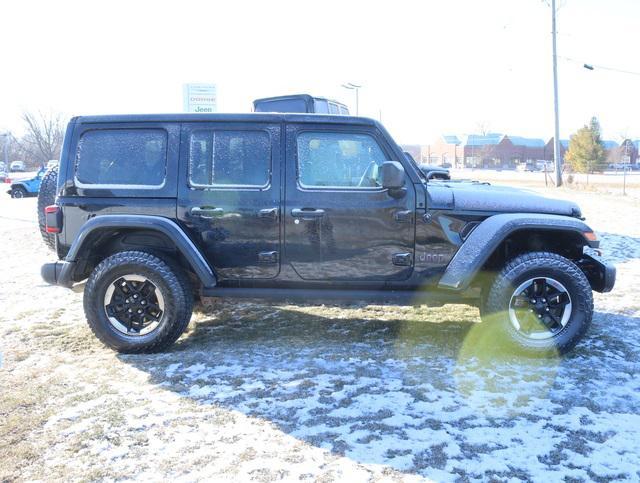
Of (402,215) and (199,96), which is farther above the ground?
(199,96)

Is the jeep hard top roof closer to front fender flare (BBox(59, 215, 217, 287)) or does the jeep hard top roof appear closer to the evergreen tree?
front fender flare (BBox(59, 215, 217, 287))

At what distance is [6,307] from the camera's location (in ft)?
19.2

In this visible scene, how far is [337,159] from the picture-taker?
4422 millimetres

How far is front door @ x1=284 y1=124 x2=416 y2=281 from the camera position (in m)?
4.30

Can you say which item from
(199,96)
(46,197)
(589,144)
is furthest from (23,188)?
(589,144)

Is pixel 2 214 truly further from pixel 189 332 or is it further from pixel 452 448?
pixel 452 448

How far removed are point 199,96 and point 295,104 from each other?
4.68 m

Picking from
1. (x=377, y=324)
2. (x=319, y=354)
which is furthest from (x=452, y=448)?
(x=377, y=324)

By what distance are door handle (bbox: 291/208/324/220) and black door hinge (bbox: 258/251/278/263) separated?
0.36 meters

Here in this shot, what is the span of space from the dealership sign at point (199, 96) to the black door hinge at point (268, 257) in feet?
33.5

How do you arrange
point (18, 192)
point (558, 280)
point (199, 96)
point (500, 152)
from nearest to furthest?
point (558, 280) < point (199, 96) < point (18, 192) < point (500, 152)

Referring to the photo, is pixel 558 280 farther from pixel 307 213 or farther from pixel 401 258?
pixel 307 213

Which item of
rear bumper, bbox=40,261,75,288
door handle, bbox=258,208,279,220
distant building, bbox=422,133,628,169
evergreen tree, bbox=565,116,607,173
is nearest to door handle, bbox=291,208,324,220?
door handle, bbox=258,208,279,220

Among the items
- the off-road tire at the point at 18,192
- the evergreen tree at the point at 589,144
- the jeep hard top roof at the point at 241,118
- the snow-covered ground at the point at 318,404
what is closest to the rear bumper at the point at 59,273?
the snow-covered ground at the point at 318,404
